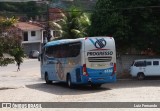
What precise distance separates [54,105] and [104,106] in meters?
2.18

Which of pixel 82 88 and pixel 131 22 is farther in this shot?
pixel 131 22

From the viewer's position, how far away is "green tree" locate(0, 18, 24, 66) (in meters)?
28.6

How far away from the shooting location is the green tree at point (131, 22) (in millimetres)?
33188

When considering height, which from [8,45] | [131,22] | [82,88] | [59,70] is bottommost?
[82,88]

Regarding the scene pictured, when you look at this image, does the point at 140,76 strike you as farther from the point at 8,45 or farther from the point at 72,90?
the point at 8,45

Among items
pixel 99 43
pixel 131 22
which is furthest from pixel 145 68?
pixel 99 43

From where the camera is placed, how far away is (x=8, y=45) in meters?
28.8

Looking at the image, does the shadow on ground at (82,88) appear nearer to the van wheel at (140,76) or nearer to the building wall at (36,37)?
the van wheel at (140,76)

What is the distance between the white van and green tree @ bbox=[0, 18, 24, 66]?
10300mm

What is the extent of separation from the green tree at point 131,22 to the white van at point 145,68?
1.09m

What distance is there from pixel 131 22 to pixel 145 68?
3.84 metres

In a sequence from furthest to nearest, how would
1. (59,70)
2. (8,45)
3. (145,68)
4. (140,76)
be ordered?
1. (140,76)
2. (145,68)
3. (59,70)
4. (8,45)

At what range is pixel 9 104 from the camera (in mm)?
18656

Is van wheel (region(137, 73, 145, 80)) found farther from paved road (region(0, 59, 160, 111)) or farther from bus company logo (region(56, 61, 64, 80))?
bus company logo (region(56, 61, 64, 80))
